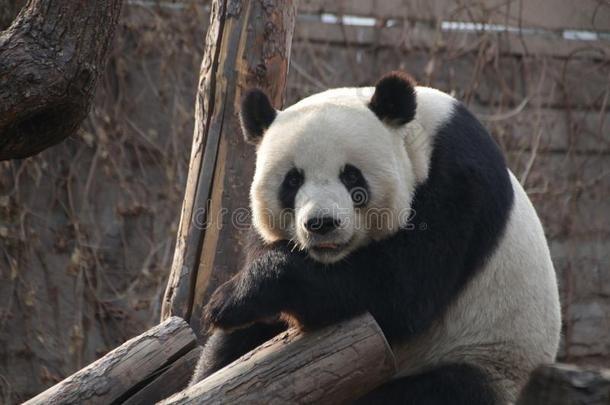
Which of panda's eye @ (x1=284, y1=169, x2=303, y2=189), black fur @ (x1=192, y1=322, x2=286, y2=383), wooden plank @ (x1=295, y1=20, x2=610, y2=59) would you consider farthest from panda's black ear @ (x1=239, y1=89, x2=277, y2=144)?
wooden plank @ (x1=295, y1=20, x2=610, y2=59)

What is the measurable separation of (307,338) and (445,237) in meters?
0.77

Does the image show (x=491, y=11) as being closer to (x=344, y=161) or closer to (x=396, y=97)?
(x=396, y=97)

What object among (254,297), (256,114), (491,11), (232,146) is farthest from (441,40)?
(254,297)

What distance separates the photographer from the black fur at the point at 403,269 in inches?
149

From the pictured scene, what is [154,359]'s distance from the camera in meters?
4.16

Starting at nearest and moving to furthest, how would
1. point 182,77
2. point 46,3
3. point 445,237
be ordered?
point 46,3
point 445,237
point 182,77

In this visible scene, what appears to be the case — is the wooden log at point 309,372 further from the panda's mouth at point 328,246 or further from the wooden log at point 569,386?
the wooden log at point 569,386

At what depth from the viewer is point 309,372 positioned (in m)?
3.39

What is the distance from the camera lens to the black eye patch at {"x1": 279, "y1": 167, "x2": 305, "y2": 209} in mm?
3920

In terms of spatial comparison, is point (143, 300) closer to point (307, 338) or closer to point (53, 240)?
point (53, 240)

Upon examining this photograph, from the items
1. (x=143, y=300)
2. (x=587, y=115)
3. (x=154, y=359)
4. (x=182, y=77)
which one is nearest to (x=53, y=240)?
(x=143, y=300)

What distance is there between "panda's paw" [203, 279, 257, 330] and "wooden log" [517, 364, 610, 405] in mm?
1533

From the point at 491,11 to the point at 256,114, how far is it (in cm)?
473

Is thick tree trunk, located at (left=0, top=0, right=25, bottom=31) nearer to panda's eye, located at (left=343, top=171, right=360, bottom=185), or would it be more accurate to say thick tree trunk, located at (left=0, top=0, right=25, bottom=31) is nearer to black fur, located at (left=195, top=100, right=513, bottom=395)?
black fur, located at (left=195, top=100, right=513, bottom=395)
